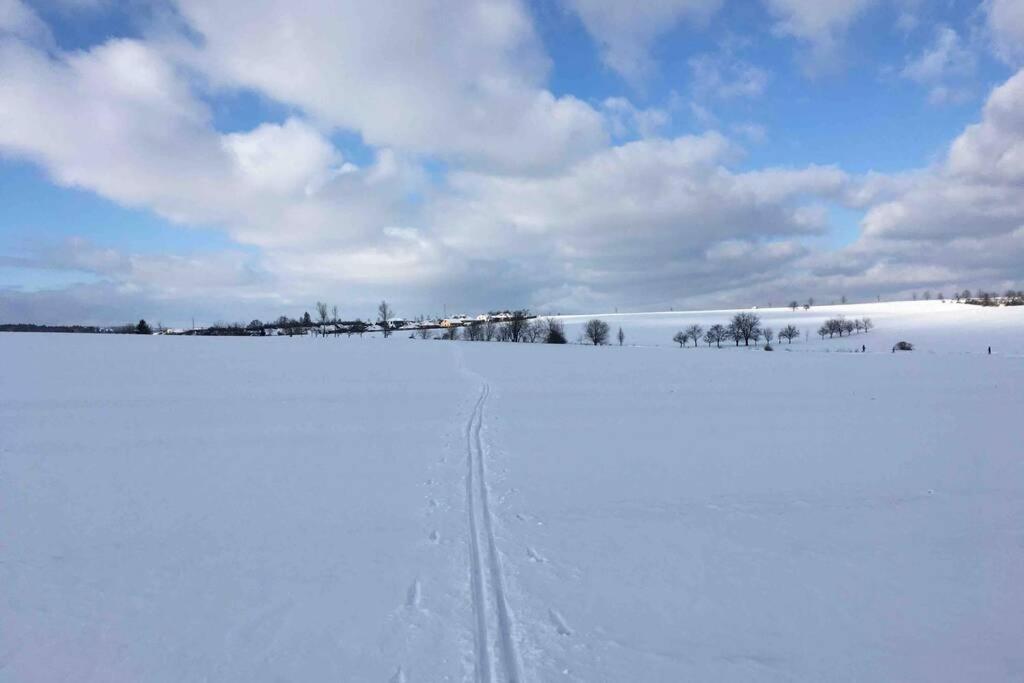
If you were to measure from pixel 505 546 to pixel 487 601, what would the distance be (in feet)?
6.25

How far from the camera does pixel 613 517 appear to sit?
10445mm

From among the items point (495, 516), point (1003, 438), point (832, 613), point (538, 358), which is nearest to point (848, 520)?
point (832, 613)

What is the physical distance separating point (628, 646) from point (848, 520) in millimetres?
6941

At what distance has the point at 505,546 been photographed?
868 centimetres

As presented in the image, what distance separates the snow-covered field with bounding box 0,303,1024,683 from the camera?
5.89m

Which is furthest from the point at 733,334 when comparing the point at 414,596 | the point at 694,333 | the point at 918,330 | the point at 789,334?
the point at 414,596

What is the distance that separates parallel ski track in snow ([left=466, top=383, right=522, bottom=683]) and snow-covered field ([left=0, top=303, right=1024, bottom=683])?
4 centimetres

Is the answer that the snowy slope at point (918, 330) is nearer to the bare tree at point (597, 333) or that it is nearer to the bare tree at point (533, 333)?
the bare tree at point (597, 333)

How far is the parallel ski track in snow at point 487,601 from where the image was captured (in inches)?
213

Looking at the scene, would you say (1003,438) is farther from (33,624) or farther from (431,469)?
(33,624)

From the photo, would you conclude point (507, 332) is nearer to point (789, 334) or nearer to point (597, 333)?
point (597, 333)

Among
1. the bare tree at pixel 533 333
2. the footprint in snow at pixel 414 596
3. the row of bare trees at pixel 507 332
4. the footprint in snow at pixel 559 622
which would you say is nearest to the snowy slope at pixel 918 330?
the bare tree at pixel 533 333

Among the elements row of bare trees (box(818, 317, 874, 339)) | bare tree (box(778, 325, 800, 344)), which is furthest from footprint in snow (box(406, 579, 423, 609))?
row of bare trees (box(818, 317, 874, 339))

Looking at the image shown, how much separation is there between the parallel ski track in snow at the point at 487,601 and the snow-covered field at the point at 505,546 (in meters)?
0.04
